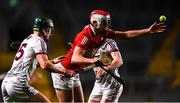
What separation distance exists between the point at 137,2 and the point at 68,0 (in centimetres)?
235

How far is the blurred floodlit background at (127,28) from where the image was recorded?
59.4ft

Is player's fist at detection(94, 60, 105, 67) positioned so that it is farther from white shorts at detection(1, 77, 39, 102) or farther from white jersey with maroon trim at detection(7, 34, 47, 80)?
white shorts at detection(1, 77, 39, 102)

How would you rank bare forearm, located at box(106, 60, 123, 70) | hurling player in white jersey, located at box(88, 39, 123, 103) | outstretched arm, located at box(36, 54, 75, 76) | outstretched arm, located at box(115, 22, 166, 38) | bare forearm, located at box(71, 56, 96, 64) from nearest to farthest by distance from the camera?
outstretched arm, located at box(36, 54, 75, 76)
bare forearm, located at box(71, 56, 96, 64)
bare forearm, located at box(106, 60, 123, 70)
hurling player in white jersey, located at box(88, 39, 123, 103)
outstretched arm, located at box(115, 22, 166, 38)

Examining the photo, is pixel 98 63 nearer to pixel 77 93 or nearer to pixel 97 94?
pixel 97 94

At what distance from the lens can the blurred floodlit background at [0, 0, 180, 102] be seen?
713 inches

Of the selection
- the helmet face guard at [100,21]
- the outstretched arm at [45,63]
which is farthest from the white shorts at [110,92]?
the outstretched arm at [45,63]

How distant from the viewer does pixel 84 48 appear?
9617 millimetres

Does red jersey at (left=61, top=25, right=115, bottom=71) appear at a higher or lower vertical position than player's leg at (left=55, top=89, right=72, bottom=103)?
higher

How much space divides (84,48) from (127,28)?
11265 mm

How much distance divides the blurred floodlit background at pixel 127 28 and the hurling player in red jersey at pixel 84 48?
6.58 metres

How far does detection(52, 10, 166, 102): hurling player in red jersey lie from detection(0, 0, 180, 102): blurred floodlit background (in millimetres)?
6577

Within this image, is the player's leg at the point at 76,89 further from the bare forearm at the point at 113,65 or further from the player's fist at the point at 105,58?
the bare forearm at the point at 113,65

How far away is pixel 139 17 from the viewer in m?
21.1

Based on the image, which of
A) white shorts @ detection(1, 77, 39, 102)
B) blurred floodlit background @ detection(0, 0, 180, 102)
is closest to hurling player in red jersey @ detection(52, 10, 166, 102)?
white shorts @ detection(1, 77, 39, 102)
